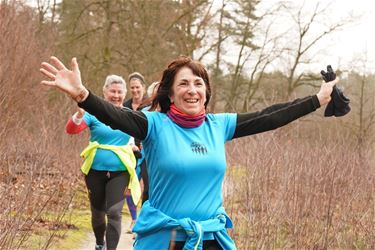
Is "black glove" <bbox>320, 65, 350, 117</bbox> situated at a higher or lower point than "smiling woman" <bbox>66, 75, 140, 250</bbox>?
higher

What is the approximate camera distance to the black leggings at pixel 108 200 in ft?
16.8

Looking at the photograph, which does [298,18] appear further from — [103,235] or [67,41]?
[103,235]

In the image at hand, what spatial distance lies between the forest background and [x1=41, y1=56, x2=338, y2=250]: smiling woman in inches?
37.1

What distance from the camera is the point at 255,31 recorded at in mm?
27219

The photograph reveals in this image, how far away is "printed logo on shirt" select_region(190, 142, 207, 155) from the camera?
269 centimetres

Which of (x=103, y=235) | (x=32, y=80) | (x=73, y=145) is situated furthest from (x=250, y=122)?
(x=32, y=80)

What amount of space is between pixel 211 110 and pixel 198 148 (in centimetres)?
1529

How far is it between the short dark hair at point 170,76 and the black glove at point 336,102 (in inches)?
29.8

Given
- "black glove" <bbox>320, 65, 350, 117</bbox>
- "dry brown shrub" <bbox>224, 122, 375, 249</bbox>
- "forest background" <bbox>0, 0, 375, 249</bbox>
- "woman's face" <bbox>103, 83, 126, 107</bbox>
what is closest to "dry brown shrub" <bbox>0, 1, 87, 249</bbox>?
"forest background" <bbox>0, 0, 375, 249</bbox>

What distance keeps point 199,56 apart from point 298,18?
27.0ft

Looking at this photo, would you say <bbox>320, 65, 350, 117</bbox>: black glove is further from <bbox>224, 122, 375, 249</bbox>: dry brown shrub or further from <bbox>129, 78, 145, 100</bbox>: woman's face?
<bbox>129, 78, 145, 100</bbox>: woman's face

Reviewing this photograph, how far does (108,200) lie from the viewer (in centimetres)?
518

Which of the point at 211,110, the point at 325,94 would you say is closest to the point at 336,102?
the point at 325,94

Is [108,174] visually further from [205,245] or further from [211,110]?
[211,110]
